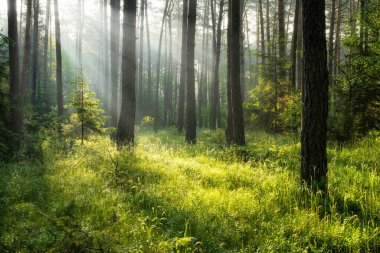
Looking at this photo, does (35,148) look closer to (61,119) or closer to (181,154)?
(181,154)

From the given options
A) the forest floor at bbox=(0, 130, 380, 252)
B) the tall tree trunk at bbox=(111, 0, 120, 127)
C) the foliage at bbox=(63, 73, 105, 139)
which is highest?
the tall tree trunk at bbox=(111, 0, 120, 127)

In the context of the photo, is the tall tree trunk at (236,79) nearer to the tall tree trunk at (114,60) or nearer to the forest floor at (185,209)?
the forest floor at (185,209)

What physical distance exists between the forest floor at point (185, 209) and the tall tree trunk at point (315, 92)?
47 centimetres

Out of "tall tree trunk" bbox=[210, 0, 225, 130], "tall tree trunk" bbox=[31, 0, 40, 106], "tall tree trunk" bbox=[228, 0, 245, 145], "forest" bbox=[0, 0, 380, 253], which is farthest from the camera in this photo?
"tall tree trunk" bbox=[31, 0, 40, 106]

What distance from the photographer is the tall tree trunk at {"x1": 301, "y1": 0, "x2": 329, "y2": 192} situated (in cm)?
490

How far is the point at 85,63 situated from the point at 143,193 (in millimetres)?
57209

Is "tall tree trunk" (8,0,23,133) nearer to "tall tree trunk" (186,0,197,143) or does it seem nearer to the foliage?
the foliage

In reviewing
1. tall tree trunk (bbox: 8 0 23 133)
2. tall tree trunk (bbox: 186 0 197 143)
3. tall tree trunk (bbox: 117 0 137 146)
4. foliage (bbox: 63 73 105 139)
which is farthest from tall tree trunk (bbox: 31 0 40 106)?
tall tree trunk (bbox: 117 0 137 146)

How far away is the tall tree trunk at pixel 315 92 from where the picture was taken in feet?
16.1

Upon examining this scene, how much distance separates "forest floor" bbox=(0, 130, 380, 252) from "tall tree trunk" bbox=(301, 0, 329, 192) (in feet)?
1.54

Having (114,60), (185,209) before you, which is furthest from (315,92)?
(114,60)

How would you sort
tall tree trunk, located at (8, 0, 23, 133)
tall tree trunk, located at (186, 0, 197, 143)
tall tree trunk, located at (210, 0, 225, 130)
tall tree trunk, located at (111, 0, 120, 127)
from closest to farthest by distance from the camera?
tall tree trunk, located at (8, 0, 23, 133) → tall tree trunk, located at (186, 0, 197, 143) → tall tree trunk, located at (111, 0, 120, 127) → tall tree trunk, located at (210, 0, 225, 130)

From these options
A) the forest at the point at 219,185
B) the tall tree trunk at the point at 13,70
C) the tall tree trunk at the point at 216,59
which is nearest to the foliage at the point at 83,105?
the forest at the point at 219,185

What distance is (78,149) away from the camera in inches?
397
